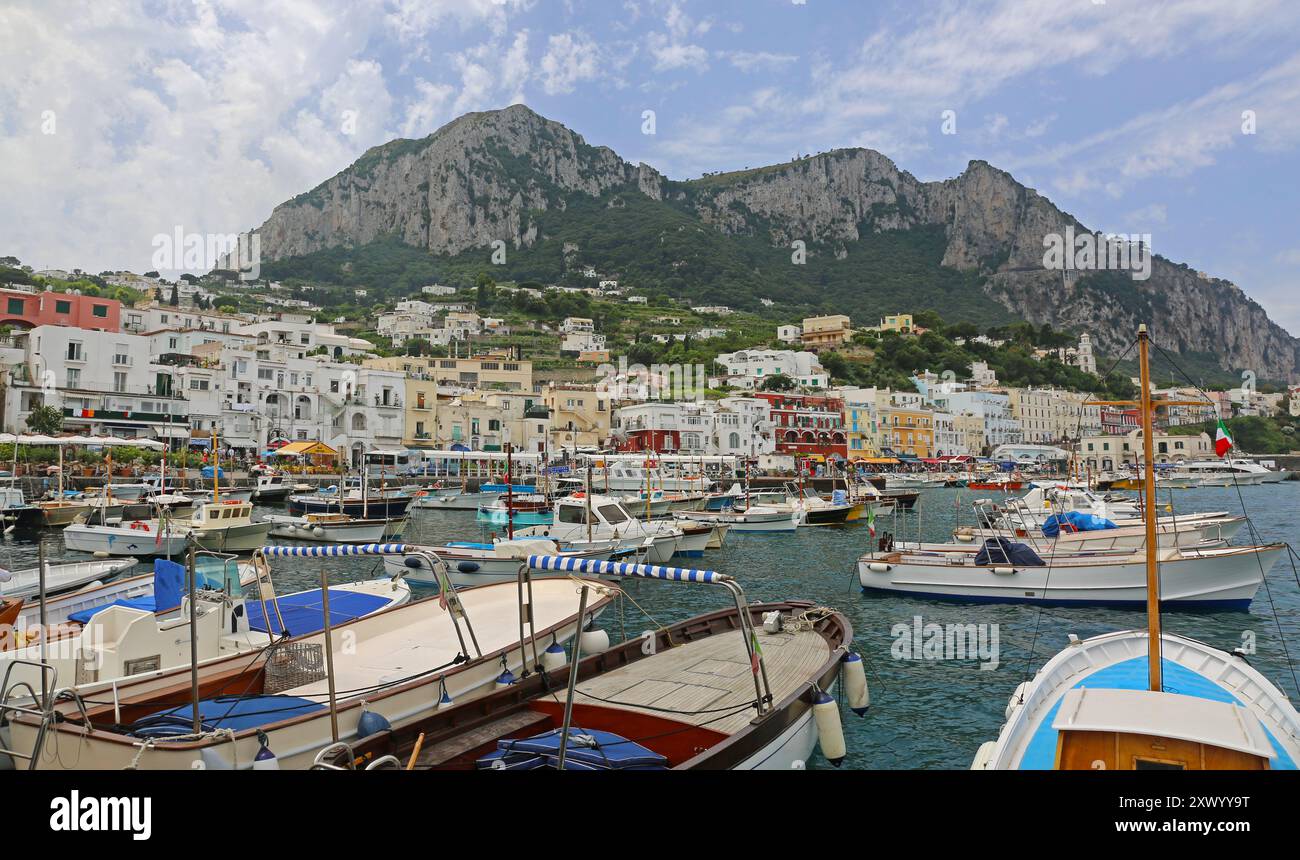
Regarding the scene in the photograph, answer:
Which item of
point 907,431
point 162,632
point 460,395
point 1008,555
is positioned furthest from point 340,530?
point 907,431

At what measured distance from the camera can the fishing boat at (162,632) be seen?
991 centimetres

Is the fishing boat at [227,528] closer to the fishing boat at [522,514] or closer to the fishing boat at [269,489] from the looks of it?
the fishing boat at [522,514]

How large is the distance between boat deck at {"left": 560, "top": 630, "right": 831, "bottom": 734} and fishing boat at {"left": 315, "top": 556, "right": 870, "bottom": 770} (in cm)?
2

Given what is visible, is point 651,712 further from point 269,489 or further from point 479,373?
point 479,373

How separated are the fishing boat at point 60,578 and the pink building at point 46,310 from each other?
5286 cm

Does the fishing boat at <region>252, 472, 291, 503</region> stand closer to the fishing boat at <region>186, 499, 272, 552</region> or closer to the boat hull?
the fishing boat at <region>186, 499, 272, 552</region>

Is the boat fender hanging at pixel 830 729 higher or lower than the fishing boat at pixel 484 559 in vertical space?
higher

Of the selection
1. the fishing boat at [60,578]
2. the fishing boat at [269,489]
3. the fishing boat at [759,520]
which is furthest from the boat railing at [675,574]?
the fishing boat at [269,489]

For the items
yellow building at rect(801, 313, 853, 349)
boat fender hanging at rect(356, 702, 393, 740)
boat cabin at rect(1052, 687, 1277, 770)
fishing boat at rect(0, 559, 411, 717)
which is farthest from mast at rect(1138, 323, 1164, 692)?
yellow building at rect(801, 313, 853, 349)

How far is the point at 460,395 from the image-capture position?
84.6 meters

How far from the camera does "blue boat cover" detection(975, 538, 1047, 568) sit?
2080cm

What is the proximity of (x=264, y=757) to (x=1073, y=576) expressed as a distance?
64.7 ft
